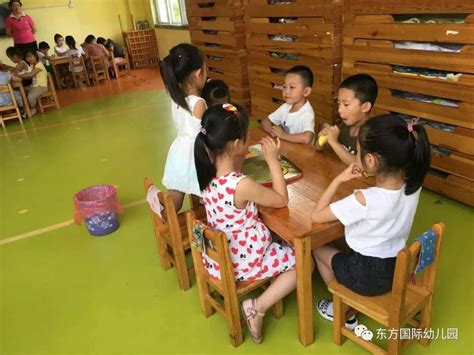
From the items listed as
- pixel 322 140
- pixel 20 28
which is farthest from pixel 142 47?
pixel 322 140

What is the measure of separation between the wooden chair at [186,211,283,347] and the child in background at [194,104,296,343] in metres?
0.05

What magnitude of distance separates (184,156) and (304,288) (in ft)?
3.19

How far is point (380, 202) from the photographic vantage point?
1410 mm

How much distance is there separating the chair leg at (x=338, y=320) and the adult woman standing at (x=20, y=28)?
8.01 meters

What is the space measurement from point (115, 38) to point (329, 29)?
8.07m

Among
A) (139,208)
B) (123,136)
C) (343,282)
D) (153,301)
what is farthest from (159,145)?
(343,282)

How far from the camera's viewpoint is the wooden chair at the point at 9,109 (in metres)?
5.62

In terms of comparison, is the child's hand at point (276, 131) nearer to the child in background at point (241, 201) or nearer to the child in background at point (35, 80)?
the child in background at point (241, 201)

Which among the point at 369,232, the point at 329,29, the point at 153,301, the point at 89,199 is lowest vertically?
the point at 153,301

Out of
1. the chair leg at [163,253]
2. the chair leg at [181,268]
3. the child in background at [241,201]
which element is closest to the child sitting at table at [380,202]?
the child in background at [241,201]

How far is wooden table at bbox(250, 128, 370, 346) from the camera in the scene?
147 cm

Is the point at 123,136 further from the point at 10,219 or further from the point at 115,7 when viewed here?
the point at 115,7

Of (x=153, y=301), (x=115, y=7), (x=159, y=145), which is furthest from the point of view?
(x=115, y=7)

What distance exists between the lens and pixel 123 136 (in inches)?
195
